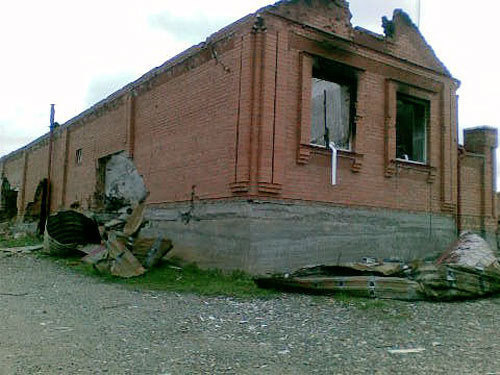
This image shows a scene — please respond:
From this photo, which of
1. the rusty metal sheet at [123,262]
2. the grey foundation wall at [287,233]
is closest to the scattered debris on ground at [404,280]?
the grey foundation wall at [287,233]

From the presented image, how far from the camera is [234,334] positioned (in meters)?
5.64

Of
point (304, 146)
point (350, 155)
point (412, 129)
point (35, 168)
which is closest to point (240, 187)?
point (304, 146)

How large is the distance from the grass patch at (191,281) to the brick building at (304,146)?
0.27 m

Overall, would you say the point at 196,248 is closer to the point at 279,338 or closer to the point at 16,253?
the point at 279,338

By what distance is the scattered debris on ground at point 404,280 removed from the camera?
7.61 m

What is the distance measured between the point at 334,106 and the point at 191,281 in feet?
17.3

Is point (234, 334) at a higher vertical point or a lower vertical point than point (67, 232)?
lower

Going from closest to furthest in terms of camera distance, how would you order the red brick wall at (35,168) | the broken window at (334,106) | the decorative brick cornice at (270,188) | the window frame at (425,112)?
the decorative brick cornice at (270,188) < the broken window at (334,106) < the window frame at (425,112) < the red brick wall at (35,168)

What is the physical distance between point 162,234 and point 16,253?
16.7 ft

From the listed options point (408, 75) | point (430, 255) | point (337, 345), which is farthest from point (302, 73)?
point (337, 345)

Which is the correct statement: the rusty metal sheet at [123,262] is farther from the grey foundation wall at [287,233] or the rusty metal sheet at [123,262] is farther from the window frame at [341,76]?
the window frame at [341,76]

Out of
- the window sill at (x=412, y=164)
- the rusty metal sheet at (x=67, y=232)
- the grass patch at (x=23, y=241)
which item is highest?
the window sill at (x=412, y=164)

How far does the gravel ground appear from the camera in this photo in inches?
177

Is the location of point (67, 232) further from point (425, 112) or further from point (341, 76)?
point (425, 112)
